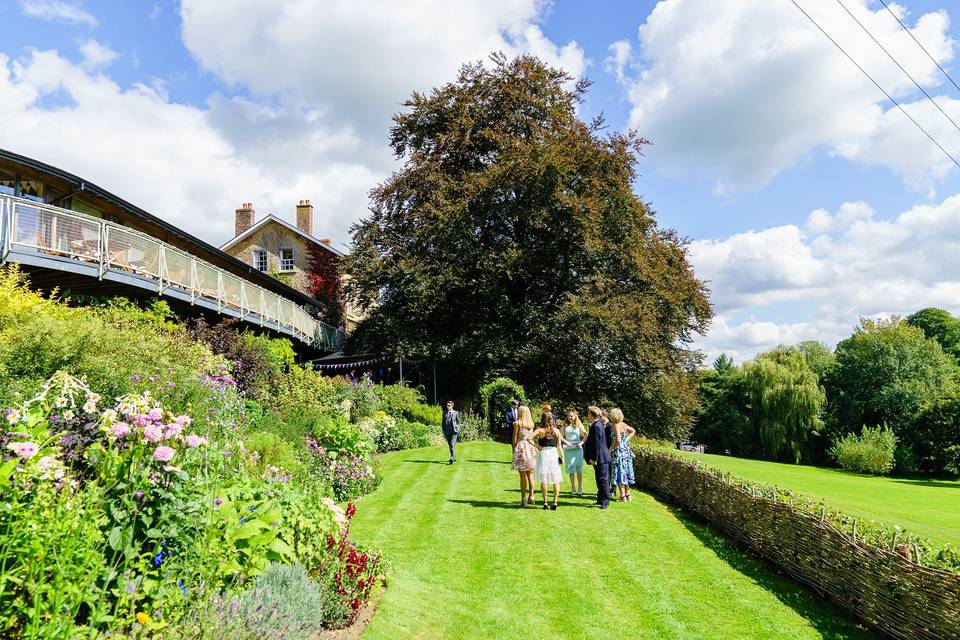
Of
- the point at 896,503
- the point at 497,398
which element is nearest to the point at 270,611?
the point at 896,503

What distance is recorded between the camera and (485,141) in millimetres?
29078

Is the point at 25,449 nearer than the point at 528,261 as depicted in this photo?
Yes

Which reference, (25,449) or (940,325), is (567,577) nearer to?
(25,449)

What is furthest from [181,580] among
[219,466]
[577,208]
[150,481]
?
[577,208]

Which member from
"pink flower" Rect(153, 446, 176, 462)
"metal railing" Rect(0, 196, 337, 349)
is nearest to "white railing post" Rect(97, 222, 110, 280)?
"metal railing" Rect(0, 196, 337, 349)

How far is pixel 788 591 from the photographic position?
25.7ft

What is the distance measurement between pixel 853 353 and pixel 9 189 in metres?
50.9

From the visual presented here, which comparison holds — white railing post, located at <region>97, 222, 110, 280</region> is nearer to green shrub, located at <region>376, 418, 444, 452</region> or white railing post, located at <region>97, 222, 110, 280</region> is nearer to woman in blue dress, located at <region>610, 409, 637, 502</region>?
green shrub, located at <region>376, 418, 444, 452</region>

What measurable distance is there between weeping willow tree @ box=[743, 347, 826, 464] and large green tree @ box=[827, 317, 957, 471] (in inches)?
89.2

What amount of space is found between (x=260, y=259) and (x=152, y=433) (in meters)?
37.3

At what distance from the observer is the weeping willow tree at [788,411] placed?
4112 centimetres

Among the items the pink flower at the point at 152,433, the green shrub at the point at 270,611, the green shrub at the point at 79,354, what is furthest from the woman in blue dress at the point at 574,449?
the pink flower at the point at 152,433

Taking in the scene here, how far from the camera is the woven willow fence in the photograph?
19.0ft

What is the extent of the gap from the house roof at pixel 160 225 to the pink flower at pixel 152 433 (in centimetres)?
1607
